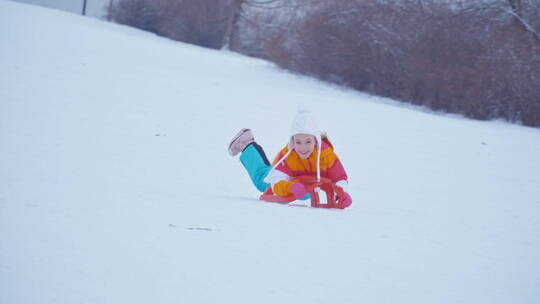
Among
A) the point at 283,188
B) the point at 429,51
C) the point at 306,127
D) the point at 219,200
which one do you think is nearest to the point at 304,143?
Answer: the point at 306,127

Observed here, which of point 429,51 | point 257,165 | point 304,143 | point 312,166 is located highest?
point 429,51

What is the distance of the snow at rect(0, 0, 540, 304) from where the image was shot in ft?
6.02

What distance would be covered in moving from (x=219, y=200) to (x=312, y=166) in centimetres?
76

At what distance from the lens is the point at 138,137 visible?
5.59 meters

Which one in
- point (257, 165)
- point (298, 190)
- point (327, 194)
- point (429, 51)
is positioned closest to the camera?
point (298, 190)

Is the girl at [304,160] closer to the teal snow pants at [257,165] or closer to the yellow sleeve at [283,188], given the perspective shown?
the yellow sleeve at [283,188]

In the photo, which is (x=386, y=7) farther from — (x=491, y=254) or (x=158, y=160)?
(x=491, y=254)

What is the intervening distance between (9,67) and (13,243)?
20.4 ft

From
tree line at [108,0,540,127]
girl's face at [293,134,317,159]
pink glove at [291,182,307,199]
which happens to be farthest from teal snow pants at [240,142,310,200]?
tree line at [108,0,540,127]

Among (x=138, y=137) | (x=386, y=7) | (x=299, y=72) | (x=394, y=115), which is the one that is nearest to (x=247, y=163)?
(x=138, y=137)

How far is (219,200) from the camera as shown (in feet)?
Result: 10.00

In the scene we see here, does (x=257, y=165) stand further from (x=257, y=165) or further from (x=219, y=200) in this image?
(x=219, y=200)

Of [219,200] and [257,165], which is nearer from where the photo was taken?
[219,200]

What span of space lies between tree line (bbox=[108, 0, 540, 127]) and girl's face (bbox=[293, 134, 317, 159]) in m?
6.76
